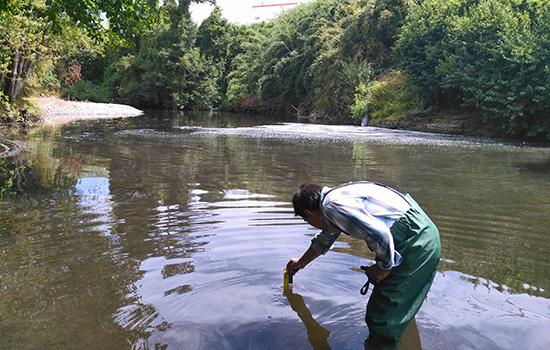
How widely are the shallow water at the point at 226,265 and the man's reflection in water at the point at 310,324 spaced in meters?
0.01

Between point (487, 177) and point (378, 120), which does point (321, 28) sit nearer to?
point (378, 120)

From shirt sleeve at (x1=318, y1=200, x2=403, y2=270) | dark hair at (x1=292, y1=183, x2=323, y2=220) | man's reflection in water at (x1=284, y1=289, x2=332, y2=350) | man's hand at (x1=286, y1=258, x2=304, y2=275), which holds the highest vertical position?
dark hair at (x1=292, y1=183, x2=323, y2=220)

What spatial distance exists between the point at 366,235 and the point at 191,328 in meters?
1.62

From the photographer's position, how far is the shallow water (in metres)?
3.11

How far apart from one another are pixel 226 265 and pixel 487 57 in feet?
69.2

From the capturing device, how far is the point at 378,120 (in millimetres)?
26203

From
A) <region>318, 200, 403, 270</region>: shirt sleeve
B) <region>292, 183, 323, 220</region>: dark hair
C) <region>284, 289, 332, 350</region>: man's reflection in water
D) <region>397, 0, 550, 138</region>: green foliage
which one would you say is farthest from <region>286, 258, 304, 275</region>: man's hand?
<region>397, 0, 550, 138</region>: green foliage

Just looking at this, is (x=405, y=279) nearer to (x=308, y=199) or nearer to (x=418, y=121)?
(x=308, y=199)

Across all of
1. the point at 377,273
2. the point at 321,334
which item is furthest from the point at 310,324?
the point at 377,273

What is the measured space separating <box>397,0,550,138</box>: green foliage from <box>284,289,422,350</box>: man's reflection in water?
60.0 feet

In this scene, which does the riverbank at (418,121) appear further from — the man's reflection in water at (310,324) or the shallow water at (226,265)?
the man's reflection in water at (310,324)

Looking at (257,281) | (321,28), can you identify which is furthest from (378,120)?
(257,281)

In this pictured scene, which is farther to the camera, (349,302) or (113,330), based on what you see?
(349,302)

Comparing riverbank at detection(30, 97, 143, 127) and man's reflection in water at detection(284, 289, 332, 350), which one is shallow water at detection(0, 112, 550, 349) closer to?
man's reflection in water at detection(284, 289, 332, 350)
